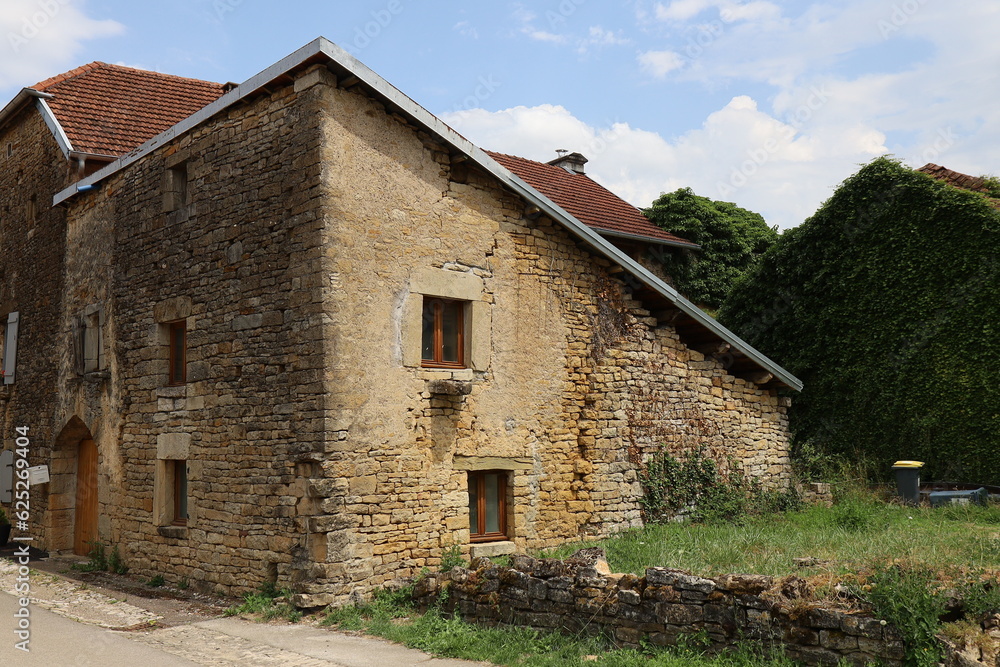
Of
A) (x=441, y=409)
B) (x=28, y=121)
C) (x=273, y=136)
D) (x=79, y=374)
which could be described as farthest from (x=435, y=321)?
(x=28, y=121)

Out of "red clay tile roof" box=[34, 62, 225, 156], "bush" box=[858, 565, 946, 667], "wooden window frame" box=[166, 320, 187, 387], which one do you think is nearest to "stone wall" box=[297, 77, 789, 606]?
"wooden window frame" box=[166, 320, 187, 387]

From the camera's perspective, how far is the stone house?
27.1 ft

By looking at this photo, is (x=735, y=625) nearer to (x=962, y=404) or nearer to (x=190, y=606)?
(x=190, y=606)

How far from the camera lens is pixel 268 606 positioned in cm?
811

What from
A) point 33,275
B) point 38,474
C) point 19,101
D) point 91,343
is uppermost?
point 19,101

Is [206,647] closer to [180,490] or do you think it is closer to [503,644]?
[503,644]

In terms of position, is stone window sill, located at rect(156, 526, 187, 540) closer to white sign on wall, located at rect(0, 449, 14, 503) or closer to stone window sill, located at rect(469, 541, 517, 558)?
stone window sill, located at rect(469, 541, 517, 558)

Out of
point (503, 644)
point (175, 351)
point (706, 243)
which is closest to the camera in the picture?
point (503, 644)

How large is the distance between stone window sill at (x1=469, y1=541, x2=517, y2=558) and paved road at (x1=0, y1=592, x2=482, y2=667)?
6.42ft

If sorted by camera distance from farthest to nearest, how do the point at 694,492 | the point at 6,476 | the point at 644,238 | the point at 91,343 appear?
the point at 644,238 < the point at 6,476 < the point at 91,343 < the point at 694,492

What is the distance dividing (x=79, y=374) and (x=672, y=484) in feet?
28.8

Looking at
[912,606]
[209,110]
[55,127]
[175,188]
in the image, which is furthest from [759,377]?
[55,127]

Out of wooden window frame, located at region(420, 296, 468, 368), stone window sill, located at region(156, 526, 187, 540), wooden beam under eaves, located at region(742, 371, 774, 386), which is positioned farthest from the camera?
wooden beam under eaves, located at region(742, 371, 774, 386)

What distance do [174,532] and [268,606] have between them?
7.57 feet
